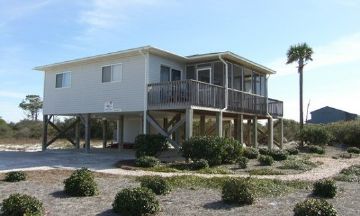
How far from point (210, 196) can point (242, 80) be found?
55.2 feet

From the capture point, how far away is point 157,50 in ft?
73.2

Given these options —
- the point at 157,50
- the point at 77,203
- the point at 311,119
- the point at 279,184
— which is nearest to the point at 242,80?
the point at 157,50

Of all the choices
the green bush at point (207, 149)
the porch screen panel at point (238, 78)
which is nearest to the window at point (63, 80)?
the porch screen panel at point (238, 78)

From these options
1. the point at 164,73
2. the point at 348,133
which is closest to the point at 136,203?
the point at 164,73

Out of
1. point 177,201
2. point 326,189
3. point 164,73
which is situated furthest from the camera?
point 164,73

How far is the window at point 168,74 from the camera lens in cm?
2362

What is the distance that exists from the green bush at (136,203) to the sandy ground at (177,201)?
9.1 inches

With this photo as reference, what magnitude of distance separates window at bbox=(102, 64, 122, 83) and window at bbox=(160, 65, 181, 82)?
2.17 meters

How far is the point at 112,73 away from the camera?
2414cm

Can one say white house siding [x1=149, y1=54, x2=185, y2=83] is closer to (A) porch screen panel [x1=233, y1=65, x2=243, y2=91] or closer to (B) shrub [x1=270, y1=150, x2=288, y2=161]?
(A) porch screen panel [x1=233, y1=65, x2=243, y2=91]

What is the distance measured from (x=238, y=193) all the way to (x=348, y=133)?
29354 mm

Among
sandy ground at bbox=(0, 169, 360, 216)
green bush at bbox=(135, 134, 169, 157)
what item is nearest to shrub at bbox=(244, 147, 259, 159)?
green bush at bbox=(135, 134, 169, 157)

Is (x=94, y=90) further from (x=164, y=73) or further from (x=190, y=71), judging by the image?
(x=190, y=71)

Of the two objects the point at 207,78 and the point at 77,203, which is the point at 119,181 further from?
the point at 207,78
